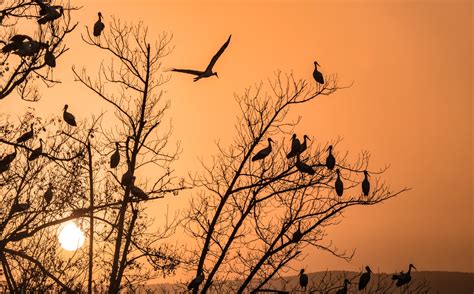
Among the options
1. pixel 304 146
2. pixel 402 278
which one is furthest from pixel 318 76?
pixel 402 278

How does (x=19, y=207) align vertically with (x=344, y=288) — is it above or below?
above

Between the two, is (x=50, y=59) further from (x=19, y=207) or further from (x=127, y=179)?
(x=19, y=207)

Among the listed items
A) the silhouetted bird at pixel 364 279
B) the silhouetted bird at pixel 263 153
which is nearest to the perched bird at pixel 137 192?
the silhouetted bird at pixel 263 153

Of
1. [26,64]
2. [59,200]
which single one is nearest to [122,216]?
[26,64]

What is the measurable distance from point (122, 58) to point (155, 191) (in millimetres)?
3513

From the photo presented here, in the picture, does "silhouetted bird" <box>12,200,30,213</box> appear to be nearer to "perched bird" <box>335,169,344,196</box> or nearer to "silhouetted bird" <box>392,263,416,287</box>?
"perched bird" <box>335,169,344,196</box>

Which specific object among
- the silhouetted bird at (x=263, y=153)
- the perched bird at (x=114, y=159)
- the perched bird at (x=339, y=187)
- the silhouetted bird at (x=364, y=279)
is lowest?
the silhouetted bird at (x=364, y=279)

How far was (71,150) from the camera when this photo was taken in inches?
792

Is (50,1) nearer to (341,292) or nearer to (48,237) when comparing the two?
(48,237)

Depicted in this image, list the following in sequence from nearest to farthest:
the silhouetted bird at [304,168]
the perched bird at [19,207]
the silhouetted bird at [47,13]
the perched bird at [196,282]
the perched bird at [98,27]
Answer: the silhouetted bird at [47,13] < the perched bird at [19,207] < the perched bird at [98,27] < the silhouetted bird at [304,168] < the perched bird at [196,282]

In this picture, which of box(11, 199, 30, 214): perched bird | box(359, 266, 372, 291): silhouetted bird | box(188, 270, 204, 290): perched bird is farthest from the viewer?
box(359, 266, 372, 291): silhouetted bird

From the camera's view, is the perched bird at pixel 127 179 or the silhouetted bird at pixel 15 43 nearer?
the silhouetted bird at pixel 15 43

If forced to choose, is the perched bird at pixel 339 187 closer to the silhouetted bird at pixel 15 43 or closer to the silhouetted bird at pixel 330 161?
the silhouetted bird at pixel 330 161

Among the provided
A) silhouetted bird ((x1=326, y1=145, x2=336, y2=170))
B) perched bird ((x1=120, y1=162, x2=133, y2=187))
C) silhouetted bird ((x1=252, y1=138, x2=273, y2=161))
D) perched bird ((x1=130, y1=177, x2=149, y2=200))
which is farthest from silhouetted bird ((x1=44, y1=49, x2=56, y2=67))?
silhouetted bird ((x1=326, y1=145, x2=336, y2=170))
